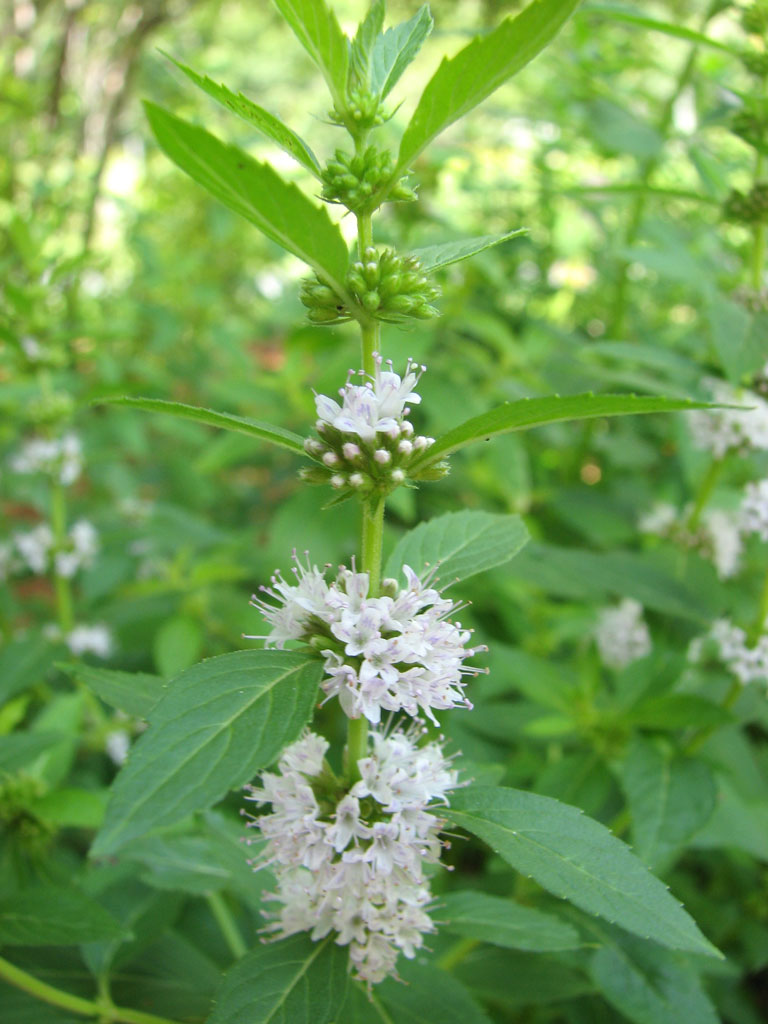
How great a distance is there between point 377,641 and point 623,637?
1.61 m

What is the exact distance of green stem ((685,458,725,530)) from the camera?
7.50 ft

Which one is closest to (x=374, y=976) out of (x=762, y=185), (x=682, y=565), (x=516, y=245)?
(x=682, y=565)

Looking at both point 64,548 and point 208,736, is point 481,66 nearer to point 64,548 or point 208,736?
point 208,736

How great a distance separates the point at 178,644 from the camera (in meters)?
2.82

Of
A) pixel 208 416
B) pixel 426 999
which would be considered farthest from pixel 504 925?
pixel 208 416

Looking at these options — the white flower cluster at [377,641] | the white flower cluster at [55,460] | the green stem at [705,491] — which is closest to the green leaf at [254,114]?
the white flower cluster at [377,641]

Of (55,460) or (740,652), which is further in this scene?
(55,460)

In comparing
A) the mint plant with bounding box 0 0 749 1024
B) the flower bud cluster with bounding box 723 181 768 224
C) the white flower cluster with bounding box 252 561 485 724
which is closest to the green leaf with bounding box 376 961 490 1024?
the mint plant with bounding box 0 0 749 1024

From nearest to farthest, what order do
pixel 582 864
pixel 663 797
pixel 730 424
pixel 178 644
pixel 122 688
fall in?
pixel 582 864
pixel 122 688
pixel 663 797
pixel 730 424
pixel 178 644

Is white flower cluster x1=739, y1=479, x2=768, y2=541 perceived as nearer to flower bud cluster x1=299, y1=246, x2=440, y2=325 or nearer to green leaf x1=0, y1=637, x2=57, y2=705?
flower bud cluster x1=299, y1=246, x2=440, y2=325

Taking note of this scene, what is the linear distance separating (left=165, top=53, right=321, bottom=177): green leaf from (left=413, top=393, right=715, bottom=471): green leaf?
1.38ft

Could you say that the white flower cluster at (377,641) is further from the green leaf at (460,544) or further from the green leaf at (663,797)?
the green leaf at (663,797)

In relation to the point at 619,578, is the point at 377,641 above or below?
below

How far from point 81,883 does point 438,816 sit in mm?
1113
